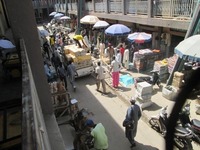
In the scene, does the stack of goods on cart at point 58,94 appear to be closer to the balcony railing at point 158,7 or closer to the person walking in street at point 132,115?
the person walking in street at point 132,115

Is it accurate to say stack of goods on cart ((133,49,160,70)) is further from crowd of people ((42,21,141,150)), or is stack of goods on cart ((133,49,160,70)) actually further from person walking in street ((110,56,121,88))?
person walking in street ((110,56,121,88))

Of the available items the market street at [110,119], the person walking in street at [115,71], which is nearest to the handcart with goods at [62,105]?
the market street at [110,119]

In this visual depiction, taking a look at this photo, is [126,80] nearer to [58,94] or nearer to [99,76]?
[99,76]

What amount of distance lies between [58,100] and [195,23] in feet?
21.0

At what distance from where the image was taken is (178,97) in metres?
0.90

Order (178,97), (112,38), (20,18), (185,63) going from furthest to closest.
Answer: (112,38) < (185,63) < (20,18) < (178,97)

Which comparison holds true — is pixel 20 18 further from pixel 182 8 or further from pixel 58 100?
pixel 182 8

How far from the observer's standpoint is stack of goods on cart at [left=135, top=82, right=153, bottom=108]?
8.80 metres

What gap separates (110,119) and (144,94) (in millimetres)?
1724

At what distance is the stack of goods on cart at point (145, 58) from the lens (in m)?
12.9

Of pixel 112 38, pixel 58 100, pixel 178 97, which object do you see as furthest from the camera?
pixel 112 38

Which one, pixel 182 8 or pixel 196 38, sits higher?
pixel 182 8

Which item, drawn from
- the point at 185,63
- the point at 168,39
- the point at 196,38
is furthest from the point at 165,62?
the point at 196,38

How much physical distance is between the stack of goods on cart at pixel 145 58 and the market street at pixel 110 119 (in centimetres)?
294
